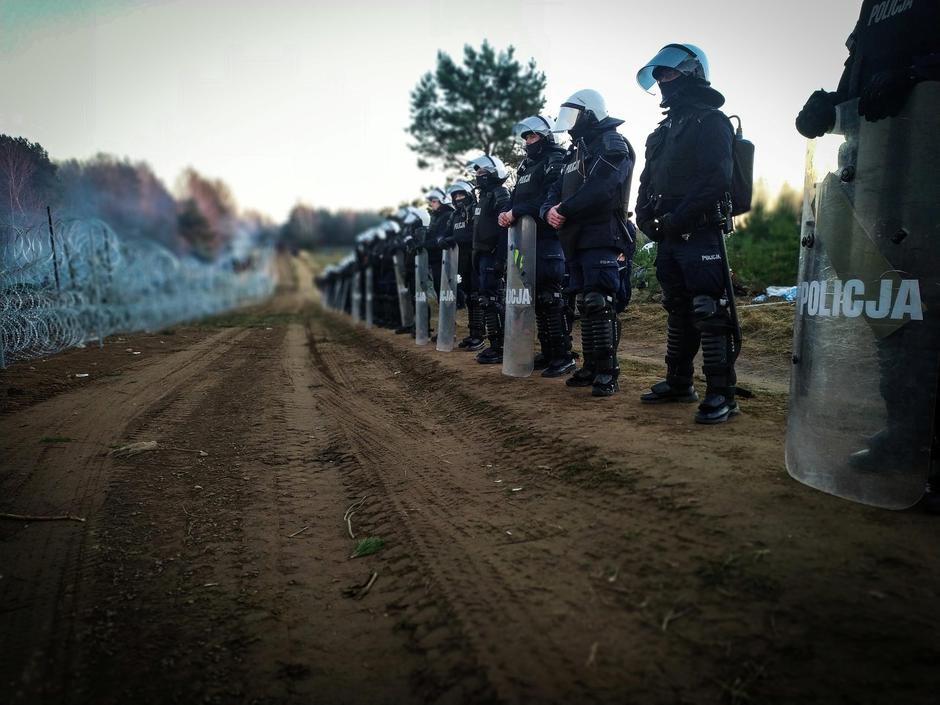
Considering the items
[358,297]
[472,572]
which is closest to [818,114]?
[472,572]

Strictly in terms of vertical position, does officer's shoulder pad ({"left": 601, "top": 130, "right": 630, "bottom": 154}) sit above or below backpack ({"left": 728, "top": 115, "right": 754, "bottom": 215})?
above

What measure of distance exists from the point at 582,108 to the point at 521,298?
198 centimetres

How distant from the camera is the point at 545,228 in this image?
21.3 feet

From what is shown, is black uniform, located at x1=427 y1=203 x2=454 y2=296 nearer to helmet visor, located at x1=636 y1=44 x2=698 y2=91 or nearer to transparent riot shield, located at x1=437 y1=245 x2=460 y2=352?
transparent riot shield, located at x1=437 y1=245 x2=460 y2=352

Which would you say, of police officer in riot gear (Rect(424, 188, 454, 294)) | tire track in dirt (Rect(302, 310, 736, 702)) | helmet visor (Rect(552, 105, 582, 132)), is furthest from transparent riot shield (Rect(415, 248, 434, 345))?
helmet visor (Rect(552, 105, 582, 132))

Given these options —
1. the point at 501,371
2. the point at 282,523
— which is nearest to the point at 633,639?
the point at 282,523

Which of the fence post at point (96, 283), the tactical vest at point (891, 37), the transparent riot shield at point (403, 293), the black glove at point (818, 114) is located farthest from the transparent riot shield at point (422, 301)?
the tactical vest at point (891, 37)

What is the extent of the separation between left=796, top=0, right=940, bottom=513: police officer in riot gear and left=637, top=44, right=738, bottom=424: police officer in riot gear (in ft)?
4.62

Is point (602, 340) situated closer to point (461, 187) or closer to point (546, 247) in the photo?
point (546, 247)

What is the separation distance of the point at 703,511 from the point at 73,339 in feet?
37.3

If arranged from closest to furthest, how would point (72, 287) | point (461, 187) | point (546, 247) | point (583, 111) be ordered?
1. point (583, 111)
2. point (546, 247)
3. point (461, 187)
4. point (72, 287)

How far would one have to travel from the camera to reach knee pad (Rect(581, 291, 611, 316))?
5.32m

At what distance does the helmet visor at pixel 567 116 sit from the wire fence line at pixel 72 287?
8.22m

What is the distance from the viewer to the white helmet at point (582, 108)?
5.39m
